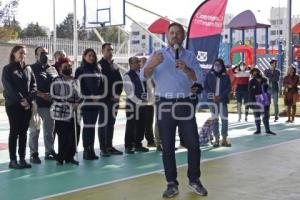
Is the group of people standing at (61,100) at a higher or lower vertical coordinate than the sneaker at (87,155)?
higher

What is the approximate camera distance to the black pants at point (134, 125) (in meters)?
9.62

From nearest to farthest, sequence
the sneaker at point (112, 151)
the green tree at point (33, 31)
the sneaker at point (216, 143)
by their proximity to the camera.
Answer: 1. the sneaker at point (112, 151)
2. the sneaker at point (216, 143)
3. the green tree at point (33, 31)

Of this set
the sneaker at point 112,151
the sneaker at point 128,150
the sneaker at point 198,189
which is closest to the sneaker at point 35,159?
the sneaker at point 112,151

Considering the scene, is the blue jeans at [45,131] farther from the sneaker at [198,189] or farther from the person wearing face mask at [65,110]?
the sneaker at [198,189]

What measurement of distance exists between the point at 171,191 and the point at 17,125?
111 inches

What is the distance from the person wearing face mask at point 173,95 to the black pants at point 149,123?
12.0 ft

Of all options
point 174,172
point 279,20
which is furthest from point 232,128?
point 279,20

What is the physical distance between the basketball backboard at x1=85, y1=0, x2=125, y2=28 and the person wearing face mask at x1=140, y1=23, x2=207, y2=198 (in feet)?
48.4

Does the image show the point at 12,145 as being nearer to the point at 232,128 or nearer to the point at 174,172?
the point at 174,172

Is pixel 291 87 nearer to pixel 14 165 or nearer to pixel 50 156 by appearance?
pixel 50 156

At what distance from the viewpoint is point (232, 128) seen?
1373 cm

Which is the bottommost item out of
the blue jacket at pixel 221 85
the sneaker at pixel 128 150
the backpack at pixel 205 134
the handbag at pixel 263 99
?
the sneaker at pixel 128 150

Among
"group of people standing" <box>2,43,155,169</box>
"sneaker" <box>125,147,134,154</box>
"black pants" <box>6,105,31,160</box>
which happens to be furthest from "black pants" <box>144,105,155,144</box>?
"black pants" <box>6,105,31,160</box>

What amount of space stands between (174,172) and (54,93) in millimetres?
2747
